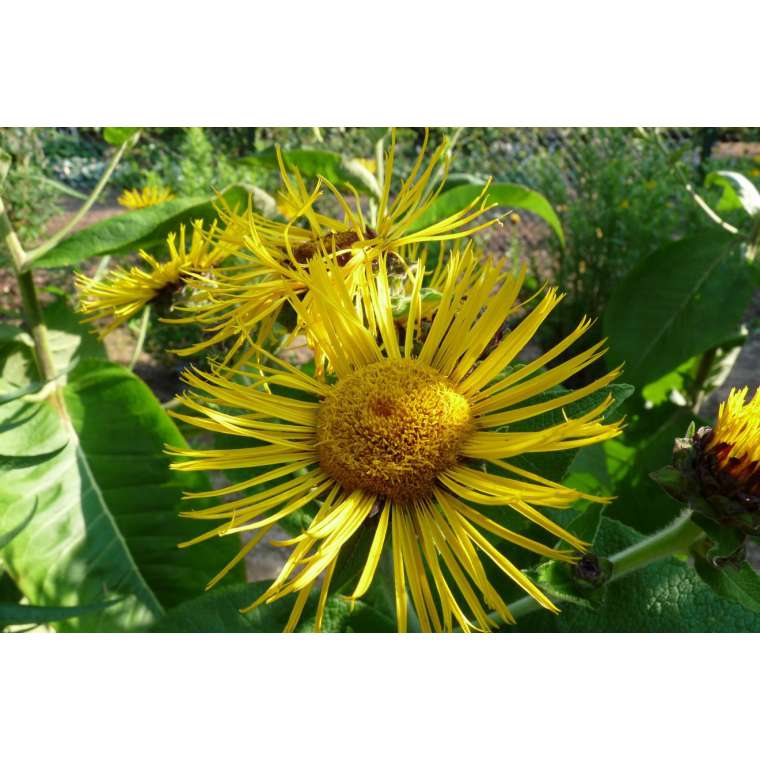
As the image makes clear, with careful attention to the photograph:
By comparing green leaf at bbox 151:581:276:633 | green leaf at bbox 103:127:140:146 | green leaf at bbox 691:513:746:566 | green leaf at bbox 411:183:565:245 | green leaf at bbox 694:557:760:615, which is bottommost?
green leaf at bbox 151:581:276:633

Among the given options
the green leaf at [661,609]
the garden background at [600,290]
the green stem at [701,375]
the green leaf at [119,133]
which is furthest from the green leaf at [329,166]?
the green stem at [701,375]

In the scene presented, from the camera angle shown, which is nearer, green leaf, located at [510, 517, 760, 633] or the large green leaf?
green leaf, located at [510, 517, 760, 633]

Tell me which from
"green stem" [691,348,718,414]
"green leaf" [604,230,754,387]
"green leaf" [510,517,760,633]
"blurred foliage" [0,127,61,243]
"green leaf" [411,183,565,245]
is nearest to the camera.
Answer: "green leaf" [510,517,760,633]

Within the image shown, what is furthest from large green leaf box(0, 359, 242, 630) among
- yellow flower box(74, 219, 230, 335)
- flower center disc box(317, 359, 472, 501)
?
flower center disc box(317, 359, 472, 501)

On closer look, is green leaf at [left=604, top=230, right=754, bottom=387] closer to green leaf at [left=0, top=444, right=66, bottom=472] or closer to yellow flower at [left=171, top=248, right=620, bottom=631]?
yellow flower at [left=171, top=248, right=620, bottom=631]

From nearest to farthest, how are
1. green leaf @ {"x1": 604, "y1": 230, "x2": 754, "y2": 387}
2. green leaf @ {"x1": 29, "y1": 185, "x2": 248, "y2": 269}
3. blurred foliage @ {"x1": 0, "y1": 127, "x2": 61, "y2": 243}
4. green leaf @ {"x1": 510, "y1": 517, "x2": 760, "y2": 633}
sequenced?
green leaf @ {"x1": 510, "y1": 517, "x2": 760, "y2": 633}, green leaf @ {"x1": 29, "y1": 185, "x2": 248, "y2": 269}, green leaf @ {"x1": 604, "y1": 230, "x2": 754, "y2": 387}, blurred foliage @ {"x1": 0, "y1": 127, "x2": 61, "y2": 243}

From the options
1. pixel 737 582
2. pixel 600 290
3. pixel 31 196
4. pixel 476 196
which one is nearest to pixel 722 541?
pixel 737 582
